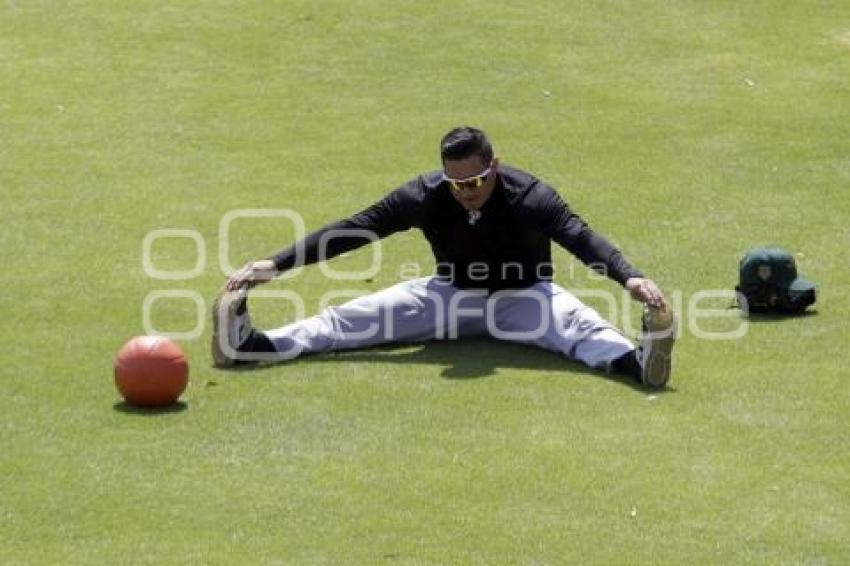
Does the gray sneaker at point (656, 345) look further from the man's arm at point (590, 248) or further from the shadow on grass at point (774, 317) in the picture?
the shadow on grass at point (774, 317)

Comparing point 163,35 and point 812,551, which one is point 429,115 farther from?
point 812,551

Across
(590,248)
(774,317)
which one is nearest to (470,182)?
(590,248)

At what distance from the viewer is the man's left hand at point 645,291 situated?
40.0ft

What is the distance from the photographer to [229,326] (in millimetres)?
12867

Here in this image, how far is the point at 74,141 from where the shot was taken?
18.4 metres

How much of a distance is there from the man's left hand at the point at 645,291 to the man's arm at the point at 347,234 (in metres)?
1.65

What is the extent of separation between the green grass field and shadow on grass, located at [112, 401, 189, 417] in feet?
0.16

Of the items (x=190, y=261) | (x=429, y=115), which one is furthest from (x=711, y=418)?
(x=429, y=115)

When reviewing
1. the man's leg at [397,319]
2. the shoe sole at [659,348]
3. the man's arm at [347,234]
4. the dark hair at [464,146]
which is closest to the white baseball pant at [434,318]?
the man's leg at [397,319]

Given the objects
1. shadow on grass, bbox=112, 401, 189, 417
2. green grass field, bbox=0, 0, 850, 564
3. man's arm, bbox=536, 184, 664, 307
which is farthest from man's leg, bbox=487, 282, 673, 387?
shadow on grass, bbox=112, 401, 189, 417

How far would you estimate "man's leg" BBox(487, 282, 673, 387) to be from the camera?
12.5m

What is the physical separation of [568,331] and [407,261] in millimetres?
2681

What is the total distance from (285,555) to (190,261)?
238 inches

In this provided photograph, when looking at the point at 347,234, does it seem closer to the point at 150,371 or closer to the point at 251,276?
the point at 251,276
